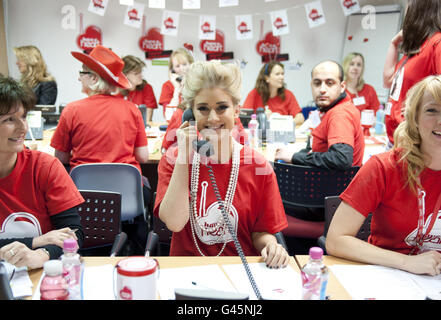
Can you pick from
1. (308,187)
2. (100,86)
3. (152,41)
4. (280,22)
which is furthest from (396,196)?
(152,41)

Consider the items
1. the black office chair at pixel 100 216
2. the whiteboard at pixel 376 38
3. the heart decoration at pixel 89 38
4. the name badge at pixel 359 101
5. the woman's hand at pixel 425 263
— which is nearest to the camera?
the woman's hand at pixel 425 263

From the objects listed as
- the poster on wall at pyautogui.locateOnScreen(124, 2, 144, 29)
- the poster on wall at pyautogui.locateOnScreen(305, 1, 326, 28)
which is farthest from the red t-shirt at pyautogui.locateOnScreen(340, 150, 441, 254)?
the poster on wall at pyautogui.locateOnScreen(124, 2, 144, 29)

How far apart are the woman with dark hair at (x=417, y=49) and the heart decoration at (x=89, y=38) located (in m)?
5.17

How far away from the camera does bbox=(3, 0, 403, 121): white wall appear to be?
20.9 ft

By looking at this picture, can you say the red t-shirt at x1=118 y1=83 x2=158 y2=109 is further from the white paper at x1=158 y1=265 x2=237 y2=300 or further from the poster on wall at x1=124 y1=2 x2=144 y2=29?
the white paper at x1=158 y1=265 x2=237 y2=300

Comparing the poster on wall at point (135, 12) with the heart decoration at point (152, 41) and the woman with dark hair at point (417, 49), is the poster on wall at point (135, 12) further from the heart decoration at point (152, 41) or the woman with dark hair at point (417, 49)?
the woman with dark hair at point (417, 49)

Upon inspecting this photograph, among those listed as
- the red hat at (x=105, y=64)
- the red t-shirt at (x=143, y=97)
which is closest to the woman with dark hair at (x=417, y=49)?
the red hat at (x=105, y=64)

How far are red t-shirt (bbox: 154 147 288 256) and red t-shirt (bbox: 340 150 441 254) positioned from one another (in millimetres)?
287

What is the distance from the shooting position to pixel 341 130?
7.89 ft

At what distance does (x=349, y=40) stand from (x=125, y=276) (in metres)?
6.43

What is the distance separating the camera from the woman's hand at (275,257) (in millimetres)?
1384
